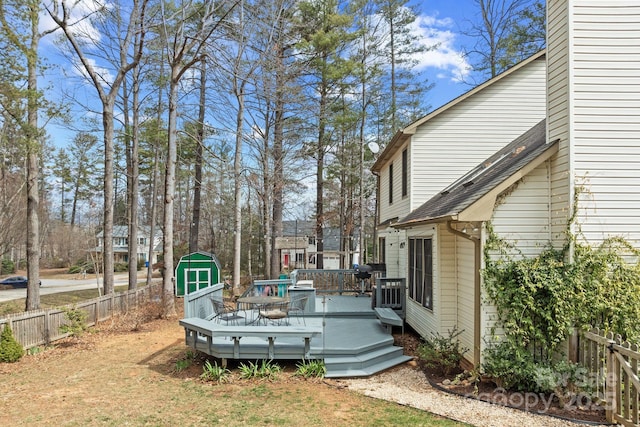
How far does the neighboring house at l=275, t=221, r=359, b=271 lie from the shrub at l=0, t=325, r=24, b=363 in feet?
36.3

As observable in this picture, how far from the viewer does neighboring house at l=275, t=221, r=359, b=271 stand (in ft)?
62.6

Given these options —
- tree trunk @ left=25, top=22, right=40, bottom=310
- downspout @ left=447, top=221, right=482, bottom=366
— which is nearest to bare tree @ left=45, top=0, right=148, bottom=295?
tree trunk @ left=25, top=22, right=40, bottom=310

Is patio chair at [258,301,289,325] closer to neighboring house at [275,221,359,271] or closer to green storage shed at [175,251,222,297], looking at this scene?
neighboring house at [275,221,359,271]

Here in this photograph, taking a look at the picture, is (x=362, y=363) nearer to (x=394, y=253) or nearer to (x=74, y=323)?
(x=394, y=253)

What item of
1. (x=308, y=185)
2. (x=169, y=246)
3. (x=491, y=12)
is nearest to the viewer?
(x=169, y=246)

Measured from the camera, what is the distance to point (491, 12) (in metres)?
19.6

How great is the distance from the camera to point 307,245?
785 inches

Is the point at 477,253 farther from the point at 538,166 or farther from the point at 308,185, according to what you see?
the point at 308,185

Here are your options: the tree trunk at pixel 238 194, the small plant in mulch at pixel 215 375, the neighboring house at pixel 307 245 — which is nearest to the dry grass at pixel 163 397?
the small plant in mulch at pixel 215 375

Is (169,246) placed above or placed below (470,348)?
above

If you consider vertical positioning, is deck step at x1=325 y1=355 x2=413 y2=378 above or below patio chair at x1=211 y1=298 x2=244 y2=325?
below

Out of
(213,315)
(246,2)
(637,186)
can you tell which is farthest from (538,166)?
(246,2)

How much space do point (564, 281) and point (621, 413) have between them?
1729 millimetres

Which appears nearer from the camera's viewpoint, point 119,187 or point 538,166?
point 538,166
